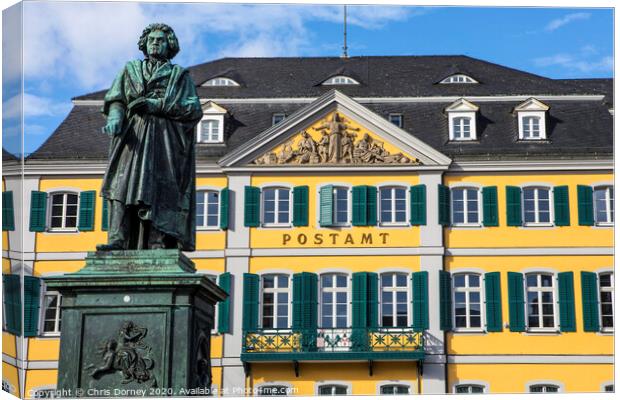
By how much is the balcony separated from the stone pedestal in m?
19.0

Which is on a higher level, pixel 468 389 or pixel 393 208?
pixel 393 208

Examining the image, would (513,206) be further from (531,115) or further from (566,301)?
(531,115)

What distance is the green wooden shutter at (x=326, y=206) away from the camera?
2809 cm

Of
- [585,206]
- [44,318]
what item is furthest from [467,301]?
[44,318]

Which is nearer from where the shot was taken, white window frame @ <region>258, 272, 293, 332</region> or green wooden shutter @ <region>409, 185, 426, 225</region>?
white window frame @ <region>258, 272, 293, 332</region>

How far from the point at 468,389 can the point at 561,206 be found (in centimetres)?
523

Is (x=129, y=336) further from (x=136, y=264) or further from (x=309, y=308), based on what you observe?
(x=309, y=308)

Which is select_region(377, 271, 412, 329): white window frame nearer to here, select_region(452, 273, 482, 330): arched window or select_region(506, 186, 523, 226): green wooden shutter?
select_region(452, 273, 482, 330): arched window

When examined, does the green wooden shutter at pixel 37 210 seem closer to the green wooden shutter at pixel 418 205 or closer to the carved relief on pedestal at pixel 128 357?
the green wooden shutter at pixel 418 205

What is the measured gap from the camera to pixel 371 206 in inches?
1112

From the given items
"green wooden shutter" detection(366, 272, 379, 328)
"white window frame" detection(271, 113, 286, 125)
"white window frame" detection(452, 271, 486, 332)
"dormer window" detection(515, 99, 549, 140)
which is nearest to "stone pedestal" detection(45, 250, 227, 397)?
"green wooden shutter" detection(366, 272, 379, 328)

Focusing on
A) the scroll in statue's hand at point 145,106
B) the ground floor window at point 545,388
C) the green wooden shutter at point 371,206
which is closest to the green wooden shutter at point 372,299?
the green wooden shutter at point 371,206

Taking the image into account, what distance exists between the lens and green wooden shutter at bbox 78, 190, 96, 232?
28609 mm

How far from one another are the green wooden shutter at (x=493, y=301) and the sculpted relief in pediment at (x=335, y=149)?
3.84 m
